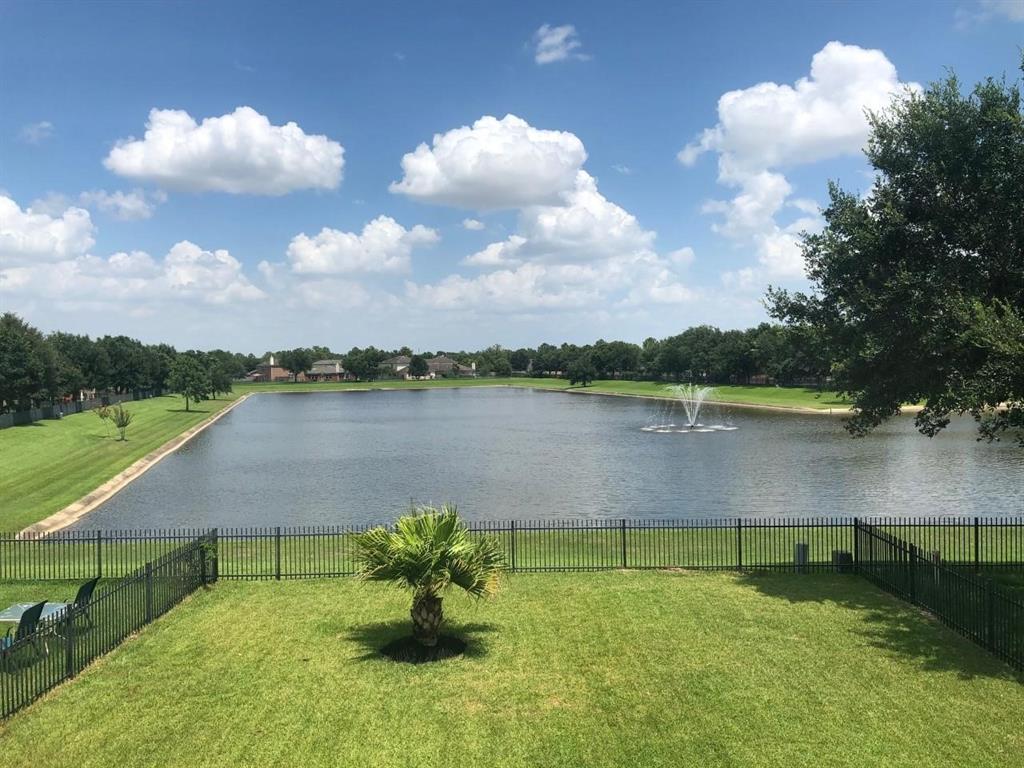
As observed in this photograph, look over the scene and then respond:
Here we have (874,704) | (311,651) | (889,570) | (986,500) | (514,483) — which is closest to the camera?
(874,704)

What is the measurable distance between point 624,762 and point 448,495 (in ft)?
108

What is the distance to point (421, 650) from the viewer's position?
15.2m

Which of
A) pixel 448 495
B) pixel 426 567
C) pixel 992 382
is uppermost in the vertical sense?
pixel 992 382

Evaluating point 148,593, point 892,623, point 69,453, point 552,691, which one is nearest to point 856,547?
point 892,623

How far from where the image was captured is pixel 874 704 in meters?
12.4

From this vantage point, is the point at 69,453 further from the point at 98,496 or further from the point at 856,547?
the point at 856,547

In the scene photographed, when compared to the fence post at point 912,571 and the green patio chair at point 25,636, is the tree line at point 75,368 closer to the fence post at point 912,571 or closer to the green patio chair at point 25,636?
the green patio chair at point 25,636

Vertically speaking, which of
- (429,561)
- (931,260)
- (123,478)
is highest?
(931,260)

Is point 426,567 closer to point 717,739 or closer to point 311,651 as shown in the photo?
point 311,651

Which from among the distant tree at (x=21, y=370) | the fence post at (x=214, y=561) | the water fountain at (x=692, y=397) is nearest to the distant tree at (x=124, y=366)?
the distant tree at (x=21, y=370)

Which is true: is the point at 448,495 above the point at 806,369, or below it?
below

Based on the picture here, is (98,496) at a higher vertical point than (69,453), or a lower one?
lower

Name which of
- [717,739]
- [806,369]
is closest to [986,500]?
[806,369]

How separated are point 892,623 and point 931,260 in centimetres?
904
